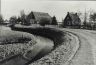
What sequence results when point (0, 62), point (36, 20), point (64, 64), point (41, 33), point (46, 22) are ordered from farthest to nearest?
point (36, 20) < point (46, 22) < point (41, 33) < point (0, 62) < point (64, 64)

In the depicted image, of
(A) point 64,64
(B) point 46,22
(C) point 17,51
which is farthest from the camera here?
(B) point 46,22

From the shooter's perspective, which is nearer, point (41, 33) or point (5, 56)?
point (5, 56)

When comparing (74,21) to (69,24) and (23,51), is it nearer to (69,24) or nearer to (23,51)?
(69,24)

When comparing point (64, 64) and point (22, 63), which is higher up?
point (64, 64)

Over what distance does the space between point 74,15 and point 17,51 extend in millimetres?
83277

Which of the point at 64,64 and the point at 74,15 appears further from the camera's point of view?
the point at 74,15

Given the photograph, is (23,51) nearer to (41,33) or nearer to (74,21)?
(41,33)

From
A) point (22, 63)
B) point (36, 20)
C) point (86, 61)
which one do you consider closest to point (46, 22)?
point (36, 20)

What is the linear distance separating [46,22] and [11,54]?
72.2 metres

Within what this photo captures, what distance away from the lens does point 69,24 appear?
342ft

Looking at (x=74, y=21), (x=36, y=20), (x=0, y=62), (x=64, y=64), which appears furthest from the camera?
(x=36, y=20)

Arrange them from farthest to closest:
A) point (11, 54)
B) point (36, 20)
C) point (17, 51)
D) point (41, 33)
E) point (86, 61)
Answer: point (36, 20)
point (41, 33)
point (17, 51)
point (11, 54)
point (86, 61)

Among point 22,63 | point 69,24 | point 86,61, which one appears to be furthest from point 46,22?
point 86,61

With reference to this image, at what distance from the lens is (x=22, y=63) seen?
2388cm
